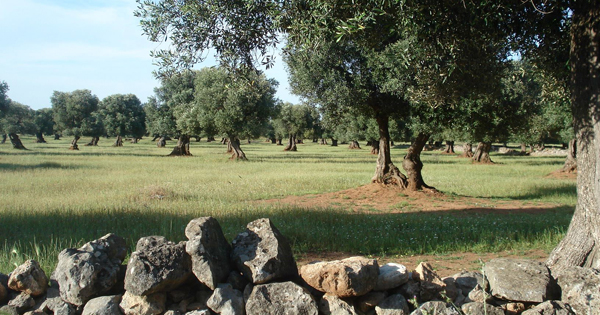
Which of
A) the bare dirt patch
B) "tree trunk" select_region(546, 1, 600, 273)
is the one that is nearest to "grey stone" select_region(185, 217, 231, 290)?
"tree trunk" select_region(546, 1, 600, 273)

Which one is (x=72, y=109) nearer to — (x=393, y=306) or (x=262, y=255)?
(x=262, y=255)

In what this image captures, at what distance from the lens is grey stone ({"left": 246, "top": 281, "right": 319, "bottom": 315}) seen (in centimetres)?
494

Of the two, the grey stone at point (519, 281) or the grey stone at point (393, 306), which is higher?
the grey stone at point (519, 281)

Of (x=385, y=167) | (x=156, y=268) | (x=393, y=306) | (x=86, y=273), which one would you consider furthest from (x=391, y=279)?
(x=385, y=167)

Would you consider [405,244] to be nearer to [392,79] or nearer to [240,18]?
[240,18]

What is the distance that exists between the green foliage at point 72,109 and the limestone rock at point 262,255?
235 ft

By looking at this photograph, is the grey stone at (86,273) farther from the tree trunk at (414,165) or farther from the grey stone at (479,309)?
the tree trunk at (414,165)

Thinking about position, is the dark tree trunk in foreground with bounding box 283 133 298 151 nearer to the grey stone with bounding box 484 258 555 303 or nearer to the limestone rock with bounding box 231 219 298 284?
the limestone rock with bounding box 231 219 298 284

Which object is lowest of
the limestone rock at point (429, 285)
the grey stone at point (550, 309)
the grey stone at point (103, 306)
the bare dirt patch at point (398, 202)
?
the bare dirt patch at point (398, 202)

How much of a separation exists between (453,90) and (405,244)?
4.83 m

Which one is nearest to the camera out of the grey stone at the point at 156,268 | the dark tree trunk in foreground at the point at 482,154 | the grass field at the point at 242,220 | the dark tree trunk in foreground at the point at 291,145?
the grey stone at the point at 156,268

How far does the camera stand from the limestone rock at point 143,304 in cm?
497

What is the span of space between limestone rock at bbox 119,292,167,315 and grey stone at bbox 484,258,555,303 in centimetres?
388

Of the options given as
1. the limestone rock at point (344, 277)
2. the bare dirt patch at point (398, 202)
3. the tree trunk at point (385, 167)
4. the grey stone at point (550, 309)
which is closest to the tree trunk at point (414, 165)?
the tree trunk at point (385, 167)
